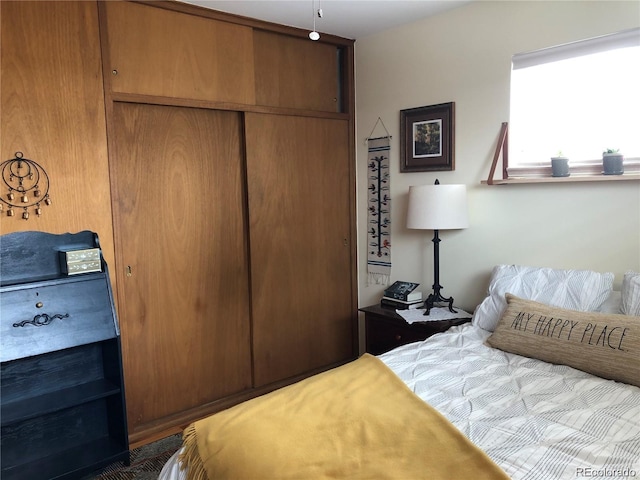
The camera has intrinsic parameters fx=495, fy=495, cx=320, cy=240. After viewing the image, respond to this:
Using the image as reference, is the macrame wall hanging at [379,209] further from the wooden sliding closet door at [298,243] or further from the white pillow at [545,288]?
the white pillow at [545,288]

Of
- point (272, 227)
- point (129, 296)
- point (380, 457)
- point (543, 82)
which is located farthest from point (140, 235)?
point (543, 82)

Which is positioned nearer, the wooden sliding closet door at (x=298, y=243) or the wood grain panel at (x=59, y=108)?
the wood grain panel at (x=59, y=108)

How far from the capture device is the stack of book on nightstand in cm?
319

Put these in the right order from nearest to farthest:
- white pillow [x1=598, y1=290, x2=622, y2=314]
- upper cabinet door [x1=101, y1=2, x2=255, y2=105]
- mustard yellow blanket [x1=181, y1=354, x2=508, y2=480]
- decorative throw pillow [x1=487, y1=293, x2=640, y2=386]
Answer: mustard yellow blanket [x1=181, y1=354, x2=508, y2=480], decorative throw pillow [x1=487, y1=293, x2=640, y2=386], white pillow [x1=598, y1=290, x2=622, y2=314], upper cabinet door [x1=101, y1=2, x2=255, y2=105]

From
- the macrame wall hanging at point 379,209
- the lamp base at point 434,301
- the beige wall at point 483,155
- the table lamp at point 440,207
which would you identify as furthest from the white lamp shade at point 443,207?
the macrame wall hanging at point 379,209

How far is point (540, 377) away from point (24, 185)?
7.98ft

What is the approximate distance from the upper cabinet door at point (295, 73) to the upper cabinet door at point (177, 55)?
121 millimetres

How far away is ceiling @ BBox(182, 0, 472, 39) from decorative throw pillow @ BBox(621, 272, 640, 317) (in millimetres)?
1785

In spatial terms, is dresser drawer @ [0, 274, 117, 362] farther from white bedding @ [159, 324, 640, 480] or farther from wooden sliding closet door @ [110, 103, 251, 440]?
white bedding @ [159, 324, 640, 480]

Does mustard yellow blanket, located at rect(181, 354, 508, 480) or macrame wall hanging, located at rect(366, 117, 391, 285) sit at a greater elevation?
macrame wall hanging, located at rect(366, 117, 391, 285)

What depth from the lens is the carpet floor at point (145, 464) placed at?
2.41 meters

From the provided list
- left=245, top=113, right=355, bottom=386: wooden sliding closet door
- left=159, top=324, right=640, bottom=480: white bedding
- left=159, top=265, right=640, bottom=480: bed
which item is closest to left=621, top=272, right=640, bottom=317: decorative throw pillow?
left=159, top=265, right=640, bottom=480: bed

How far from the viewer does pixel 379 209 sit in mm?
3609

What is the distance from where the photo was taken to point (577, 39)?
8.30 ft
